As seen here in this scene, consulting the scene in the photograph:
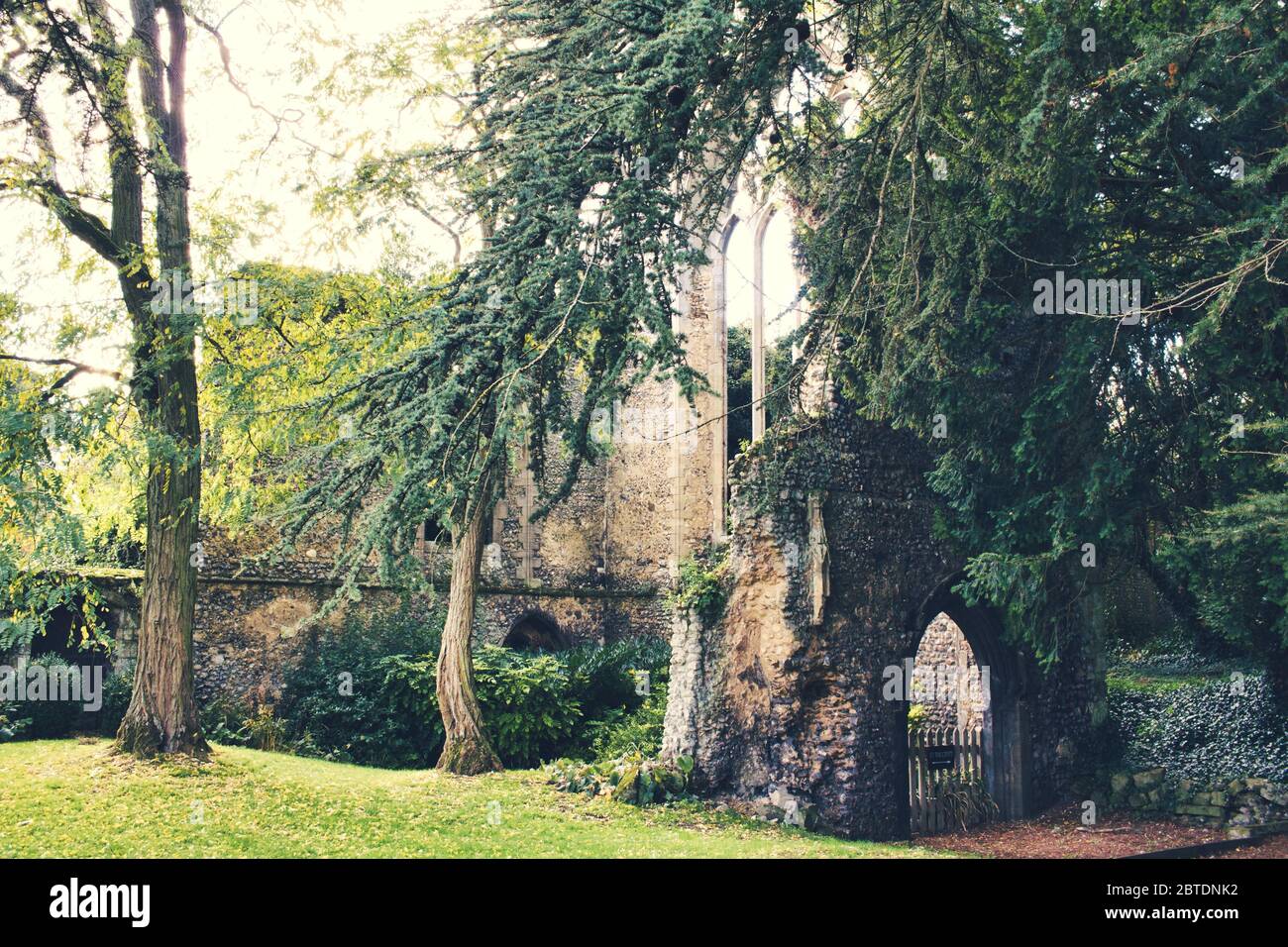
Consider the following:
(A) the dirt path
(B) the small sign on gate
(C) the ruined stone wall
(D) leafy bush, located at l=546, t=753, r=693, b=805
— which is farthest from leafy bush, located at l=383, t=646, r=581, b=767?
(C) the ruined stone wall

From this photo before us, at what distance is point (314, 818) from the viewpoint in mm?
8609

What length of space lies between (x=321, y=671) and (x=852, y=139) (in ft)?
36.8

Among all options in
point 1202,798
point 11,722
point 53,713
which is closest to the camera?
point 1202,798

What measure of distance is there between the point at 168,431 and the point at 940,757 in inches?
346

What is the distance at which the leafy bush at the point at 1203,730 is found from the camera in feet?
37.2

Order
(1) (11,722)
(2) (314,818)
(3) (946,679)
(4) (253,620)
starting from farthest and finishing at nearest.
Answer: (3) (946,679) < (4) (253,620) < (1) (11,722) < (2) (314,818)

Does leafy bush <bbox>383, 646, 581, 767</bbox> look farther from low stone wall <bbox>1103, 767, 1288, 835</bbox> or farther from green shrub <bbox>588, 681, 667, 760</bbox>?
low stone wall <bbox>1103, 767, 1288, 835</bbox>

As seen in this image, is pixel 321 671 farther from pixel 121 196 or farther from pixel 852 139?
pixel 852 139

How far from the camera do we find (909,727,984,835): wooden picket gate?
38.2ft

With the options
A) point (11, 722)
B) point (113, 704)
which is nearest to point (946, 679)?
point (113, 704)

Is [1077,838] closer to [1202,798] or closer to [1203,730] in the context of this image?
[1202,798]

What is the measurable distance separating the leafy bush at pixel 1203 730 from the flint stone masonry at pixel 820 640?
11.3 ft

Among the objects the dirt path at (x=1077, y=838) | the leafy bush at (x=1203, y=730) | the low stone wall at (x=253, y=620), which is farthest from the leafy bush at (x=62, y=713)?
the leafy bush at (x=1203, y=730)

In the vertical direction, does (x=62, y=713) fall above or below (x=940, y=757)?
above
